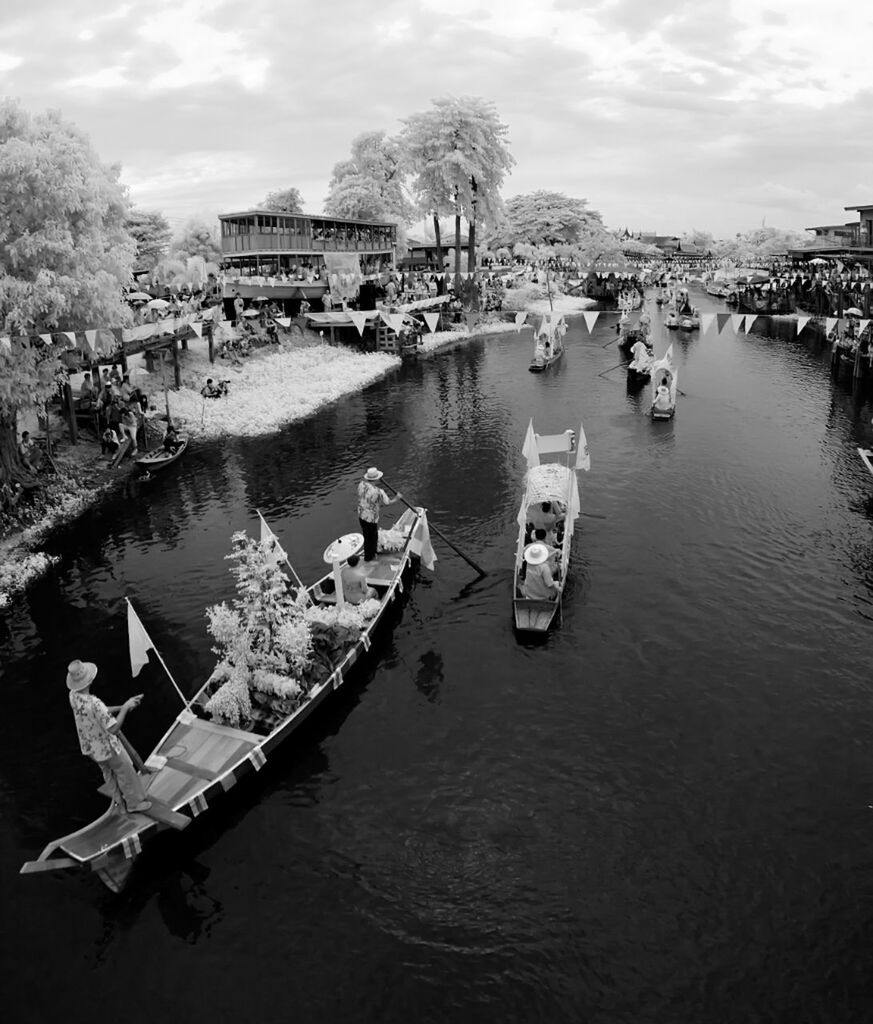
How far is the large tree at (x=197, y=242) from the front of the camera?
91.9 meters

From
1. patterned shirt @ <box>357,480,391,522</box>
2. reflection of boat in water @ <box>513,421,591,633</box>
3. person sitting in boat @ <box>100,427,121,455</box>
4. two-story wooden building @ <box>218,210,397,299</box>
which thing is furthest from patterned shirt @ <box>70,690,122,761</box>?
two-story wooden building @ <box>218,210,397,299</box>

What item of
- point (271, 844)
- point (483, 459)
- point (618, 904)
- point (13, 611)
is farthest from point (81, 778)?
point (483, 459)

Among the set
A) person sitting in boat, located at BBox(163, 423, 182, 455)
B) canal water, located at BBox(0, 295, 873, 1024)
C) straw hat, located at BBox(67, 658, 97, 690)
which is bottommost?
canal water, located at BBox(0, 295, 873, 1024)

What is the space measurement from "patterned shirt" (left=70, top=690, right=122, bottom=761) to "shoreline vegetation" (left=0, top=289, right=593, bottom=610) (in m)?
11.6

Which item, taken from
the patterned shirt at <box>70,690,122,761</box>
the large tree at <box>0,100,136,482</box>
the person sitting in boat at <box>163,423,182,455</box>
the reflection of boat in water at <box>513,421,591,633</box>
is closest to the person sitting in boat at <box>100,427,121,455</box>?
the person sitting in boat at <box>163,423,182,455</box>

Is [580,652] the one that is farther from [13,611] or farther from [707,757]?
[13,611]

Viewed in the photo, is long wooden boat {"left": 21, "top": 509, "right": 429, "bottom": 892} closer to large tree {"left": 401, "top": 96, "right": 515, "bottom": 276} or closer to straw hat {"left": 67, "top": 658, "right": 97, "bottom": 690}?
straw hat {"left": 67, "top": 658, "right": 97, "bottom": 690}

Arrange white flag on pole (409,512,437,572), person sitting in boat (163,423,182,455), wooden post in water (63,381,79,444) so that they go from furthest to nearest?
person sitting in boat (163,423,182,455) < wooden post in water (63,381,79,444) < white flag on pole (409,512,437,572)

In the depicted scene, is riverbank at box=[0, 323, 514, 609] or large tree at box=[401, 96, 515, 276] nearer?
riverbank at box=[0, 323, 514, 609]

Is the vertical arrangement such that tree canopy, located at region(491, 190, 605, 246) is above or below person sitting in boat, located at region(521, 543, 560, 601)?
above

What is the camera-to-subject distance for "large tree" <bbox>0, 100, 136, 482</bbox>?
22906mm

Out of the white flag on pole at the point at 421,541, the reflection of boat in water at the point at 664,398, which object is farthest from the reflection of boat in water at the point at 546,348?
the white flag on pole at the point at 421,541

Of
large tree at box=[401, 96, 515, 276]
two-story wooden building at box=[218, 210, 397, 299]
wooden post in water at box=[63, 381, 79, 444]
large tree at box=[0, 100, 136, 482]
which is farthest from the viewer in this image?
large tree at box=[401, 96, 515, 276]

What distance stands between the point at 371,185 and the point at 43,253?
71496mm
